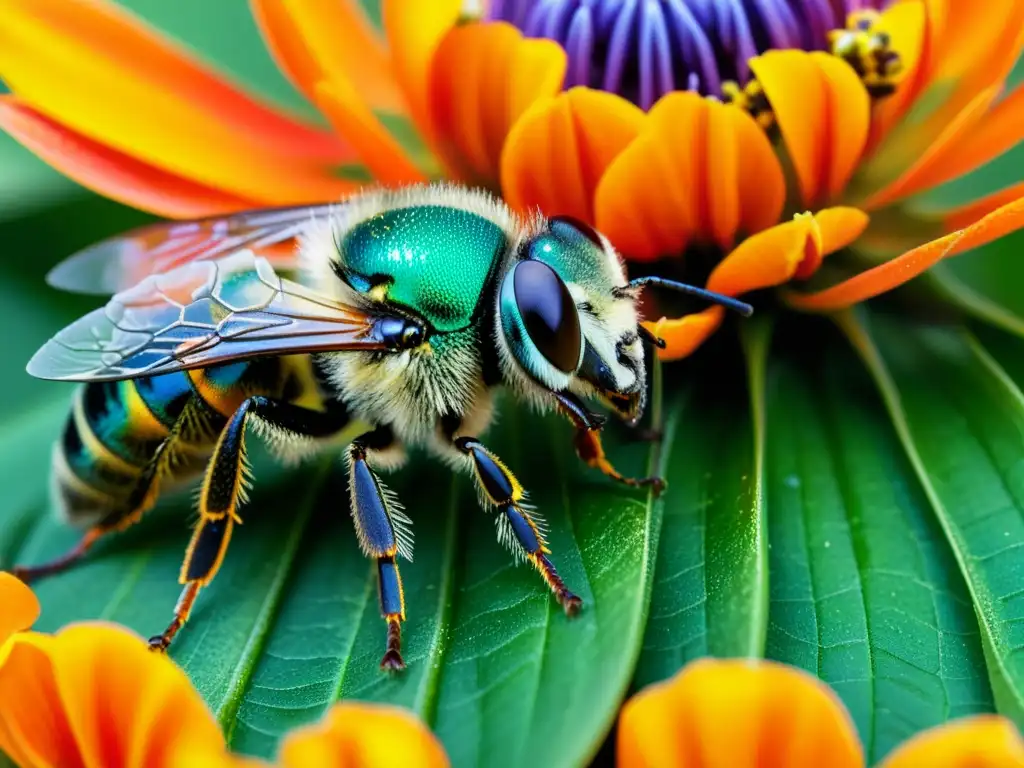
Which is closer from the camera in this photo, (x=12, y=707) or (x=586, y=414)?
(x=12, y=707)

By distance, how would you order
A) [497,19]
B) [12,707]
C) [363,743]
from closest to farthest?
[363,743]
[12,707]
[497,19]

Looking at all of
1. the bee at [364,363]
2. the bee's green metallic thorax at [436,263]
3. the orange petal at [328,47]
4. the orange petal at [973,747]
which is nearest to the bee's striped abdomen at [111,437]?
the bee at [364,363]

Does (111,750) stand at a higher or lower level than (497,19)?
lower

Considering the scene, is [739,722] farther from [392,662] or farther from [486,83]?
[486,83]

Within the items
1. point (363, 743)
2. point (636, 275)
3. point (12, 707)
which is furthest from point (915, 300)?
point (12, 707)

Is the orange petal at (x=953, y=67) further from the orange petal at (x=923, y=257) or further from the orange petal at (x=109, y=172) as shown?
the orange petal at (x=109, y=172)

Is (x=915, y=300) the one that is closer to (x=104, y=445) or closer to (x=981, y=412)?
(x=981, y=412)
